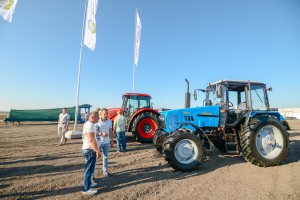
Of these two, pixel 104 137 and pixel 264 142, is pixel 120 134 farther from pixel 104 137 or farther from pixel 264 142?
pixel 264 142

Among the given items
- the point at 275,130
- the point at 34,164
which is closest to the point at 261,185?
the point at 275,130

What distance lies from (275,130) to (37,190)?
6046mm

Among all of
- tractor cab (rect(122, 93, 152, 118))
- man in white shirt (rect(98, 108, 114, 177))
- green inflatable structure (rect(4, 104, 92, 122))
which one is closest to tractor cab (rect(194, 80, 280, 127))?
man in white shirt (rect(98, 108, 114, 177))

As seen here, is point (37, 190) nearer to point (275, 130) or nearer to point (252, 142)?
point (252, 142)

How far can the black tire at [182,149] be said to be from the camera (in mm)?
4922

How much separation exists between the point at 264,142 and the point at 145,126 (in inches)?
206

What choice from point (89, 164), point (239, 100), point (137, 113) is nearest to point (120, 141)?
point (137, 113)

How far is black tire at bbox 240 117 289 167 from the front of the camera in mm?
5266

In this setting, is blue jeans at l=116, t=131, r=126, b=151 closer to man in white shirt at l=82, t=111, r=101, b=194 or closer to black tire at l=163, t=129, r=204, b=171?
black tire at l=163, t=129, r=204, b=171

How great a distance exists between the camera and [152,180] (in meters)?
4.46

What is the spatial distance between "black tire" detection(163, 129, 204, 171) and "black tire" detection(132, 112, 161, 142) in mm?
4388

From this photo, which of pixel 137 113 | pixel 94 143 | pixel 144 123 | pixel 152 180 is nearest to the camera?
pixel 94 143

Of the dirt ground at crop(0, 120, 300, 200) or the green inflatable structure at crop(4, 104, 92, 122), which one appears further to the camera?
the green inflatable structure at crop(4, 104, 92, 122)

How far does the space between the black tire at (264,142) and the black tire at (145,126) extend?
4664 mm
